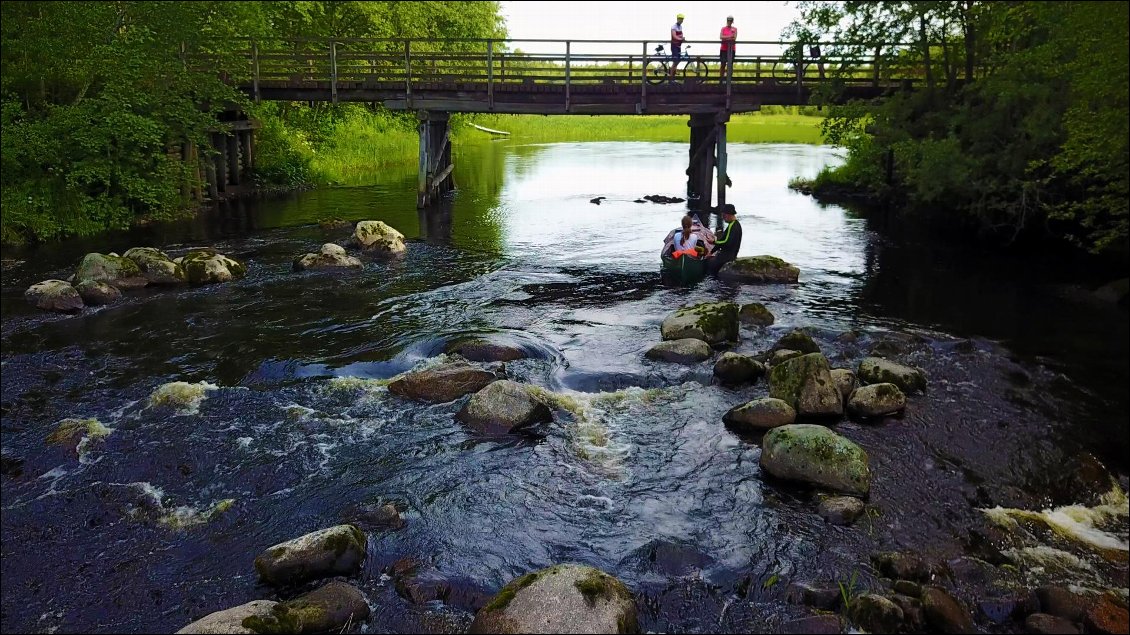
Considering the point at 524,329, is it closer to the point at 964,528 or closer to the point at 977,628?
the point at 964,528

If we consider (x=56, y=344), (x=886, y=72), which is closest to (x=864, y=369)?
(x=56, y=344)

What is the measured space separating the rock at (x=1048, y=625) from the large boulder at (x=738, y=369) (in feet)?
19.3

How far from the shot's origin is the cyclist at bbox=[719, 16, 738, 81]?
87.5 feet

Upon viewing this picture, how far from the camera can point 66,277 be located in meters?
18.0

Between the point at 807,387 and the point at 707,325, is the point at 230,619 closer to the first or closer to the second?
the point at 807,387

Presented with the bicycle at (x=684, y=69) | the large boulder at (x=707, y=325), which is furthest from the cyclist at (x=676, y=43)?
the large boulder at (x=707, y=325)

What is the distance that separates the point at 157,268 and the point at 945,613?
55.4 feet

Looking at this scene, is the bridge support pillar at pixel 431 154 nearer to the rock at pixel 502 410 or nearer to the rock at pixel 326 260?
the rock at pixel 326 260

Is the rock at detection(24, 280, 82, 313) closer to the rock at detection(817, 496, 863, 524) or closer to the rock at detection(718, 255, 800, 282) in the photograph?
the rock at detection(718, 255, 800, 282)

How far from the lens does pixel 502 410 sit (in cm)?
1108

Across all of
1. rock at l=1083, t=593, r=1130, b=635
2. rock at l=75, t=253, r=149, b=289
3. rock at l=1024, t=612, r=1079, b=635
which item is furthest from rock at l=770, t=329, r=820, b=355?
rock at l=75, t=253, r=149, b=289

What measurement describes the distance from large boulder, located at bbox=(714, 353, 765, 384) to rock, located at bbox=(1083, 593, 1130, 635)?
5.87 meters

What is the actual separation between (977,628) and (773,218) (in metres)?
23.3

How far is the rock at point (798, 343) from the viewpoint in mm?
13578
